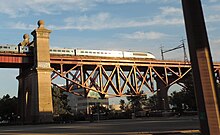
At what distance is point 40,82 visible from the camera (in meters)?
52.9

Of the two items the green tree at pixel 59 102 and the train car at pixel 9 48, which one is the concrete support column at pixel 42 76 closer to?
the train car at pixel 9 48

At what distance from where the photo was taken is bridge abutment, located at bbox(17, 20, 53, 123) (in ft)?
167

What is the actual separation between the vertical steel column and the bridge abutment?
39714mm

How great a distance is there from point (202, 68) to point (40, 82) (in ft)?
141

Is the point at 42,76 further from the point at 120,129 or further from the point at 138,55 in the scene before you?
the point at 120,129

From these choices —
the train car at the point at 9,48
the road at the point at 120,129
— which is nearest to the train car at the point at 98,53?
the train car at the point at 9,48

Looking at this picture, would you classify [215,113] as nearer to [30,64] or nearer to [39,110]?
[39,110]

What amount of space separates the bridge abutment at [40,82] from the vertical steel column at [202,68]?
39.7 meters

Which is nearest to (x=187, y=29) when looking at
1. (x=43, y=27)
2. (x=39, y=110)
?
(x=39, y=110)

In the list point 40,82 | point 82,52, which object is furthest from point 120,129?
point 82,52

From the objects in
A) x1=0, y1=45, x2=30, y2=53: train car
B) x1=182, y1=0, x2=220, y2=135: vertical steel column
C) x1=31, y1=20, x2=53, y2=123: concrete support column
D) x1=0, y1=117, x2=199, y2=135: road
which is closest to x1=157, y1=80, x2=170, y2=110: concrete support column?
x1=31, y1=20, x2=53, y2=123: concrete support column

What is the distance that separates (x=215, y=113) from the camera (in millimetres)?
13633

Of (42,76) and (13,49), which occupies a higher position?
(13,49)

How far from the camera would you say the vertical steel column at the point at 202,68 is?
13719 millimetres
